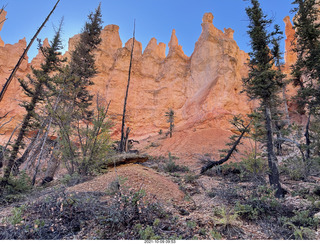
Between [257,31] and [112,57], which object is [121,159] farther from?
[112,57]

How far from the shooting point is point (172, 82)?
3631 centimetres

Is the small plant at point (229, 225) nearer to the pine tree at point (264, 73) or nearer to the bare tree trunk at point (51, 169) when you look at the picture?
the pine tree at point (264, 73)

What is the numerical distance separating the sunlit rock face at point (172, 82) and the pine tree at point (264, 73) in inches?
785

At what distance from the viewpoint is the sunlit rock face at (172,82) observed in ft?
95.5

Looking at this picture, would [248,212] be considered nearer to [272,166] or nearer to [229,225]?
[229,225]

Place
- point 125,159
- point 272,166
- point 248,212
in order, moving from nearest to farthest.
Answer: point 248,212, point 272,166, point 125,159

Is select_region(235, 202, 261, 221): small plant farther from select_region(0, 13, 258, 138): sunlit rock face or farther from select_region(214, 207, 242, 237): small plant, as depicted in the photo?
select_region(0, 13, 258, 138): sunlit rock face

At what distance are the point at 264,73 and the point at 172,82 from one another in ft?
101

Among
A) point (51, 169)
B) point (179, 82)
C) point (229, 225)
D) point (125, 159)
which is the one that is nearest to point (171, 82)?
point (179, 82)

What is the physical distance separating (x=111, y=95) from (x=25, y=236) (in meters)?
33.2

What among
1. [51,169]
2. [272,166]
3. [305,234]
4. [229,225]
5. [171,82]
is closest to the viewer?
[305,234]

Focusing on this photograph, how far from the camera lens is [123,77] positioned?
118 ft

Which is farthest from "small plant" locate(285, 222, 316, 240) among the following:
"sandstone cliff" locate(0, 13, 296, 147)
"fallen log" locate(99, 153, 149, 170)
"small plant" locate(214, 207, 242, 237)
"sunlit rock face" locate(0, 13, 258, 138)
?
"sunlit rock face" locate(0, 13, 258, 138)
